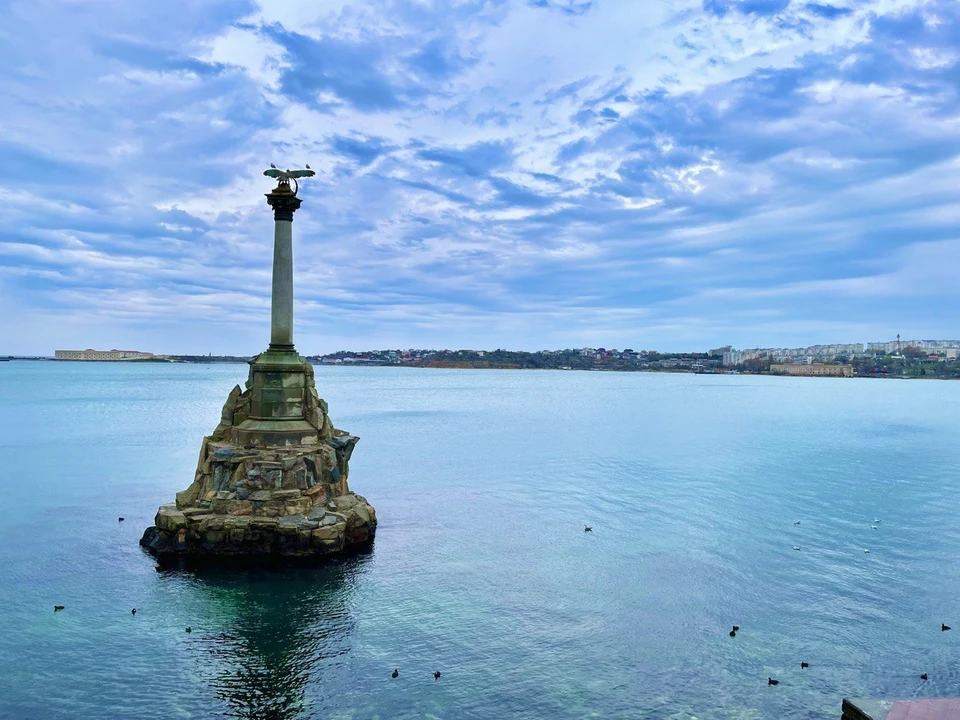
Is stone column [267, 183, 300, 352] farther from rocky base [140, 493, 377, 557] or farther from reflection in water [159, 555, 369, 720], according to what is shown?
reflection in water [159, 555, 369, 720]

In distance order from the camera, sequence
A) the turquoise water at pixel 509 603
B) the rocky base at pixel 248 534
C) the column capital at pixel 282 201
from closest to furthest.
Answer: the turquoise water at pixel 509 603
the rocky base at pixel 248 534
the column capital at pixel 282 201

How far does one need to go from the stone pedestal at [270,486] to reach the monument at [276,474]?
0.08 feet

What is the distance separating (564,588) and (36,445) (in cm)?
3474

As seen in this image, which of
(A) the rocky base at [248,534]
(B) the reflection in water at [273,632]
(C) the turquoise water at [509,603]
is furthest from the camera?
(A) the rocky base at [248,534]

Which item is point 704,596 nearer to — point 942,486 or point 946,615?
point 946,615

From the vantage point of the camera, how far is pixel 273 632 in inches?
512

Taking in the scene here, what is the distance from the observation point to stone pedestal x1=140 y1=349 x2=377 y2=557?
17031 mm

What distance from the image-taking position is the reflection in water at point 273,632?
35.1ft

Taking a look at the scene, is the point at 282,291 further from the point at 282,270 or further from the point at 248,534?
the point at 248,534

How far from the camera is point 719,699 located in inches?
422

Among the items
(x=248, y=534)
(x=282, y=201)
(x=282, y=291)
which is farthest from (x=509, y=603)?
(x=282, y=201)

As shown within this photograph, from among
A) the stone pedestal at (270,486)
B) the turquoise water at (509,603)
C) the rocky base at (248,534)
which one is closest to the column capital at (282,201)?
the stone pedestal at (270,486)

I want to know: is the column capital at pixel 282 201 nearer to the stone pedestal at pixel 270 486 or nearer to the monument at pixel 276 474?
the monument at pixel 276 474

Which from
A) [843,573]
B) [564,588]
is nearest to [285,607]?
[564,588]
